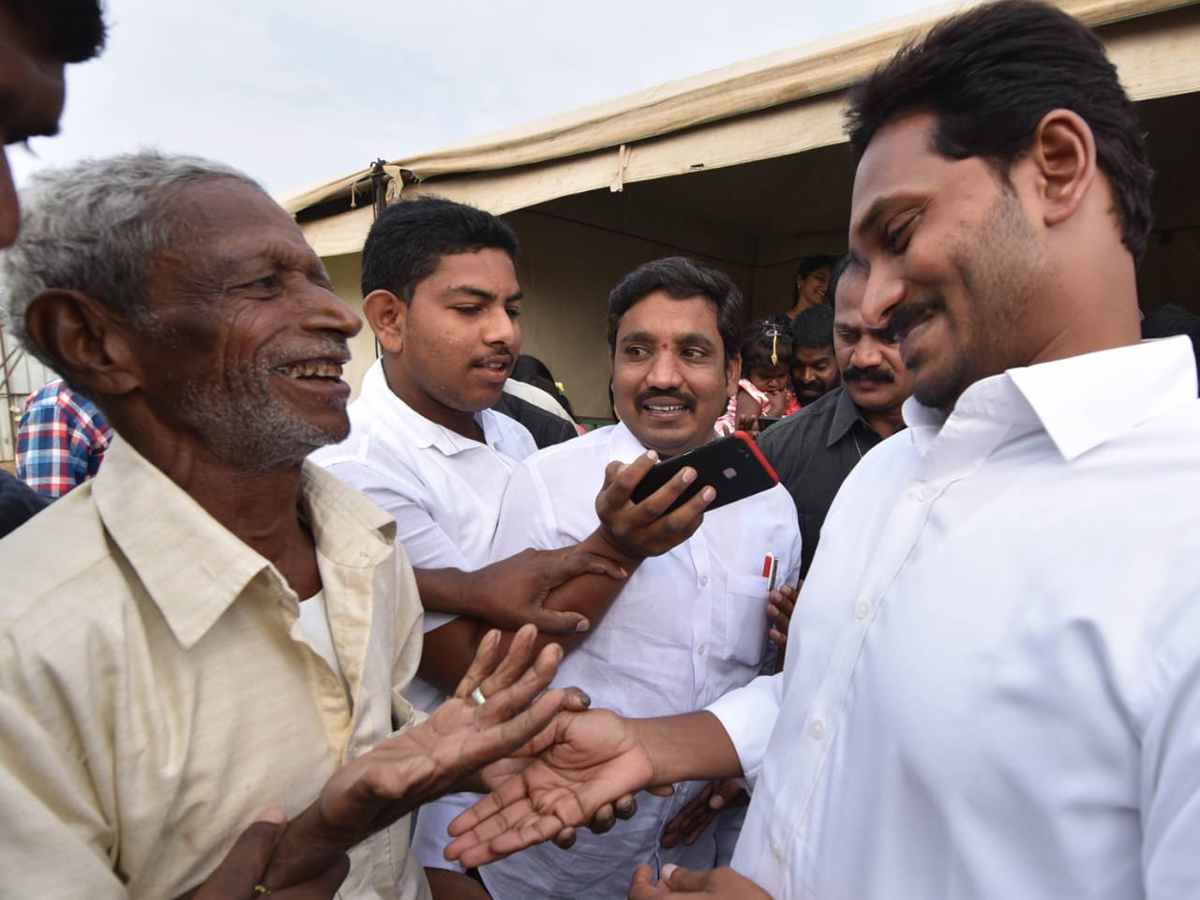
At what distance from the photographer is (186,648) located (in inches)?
42.0

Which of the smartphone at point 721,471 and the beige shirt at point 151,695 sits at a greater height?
the smartphone at point 721,471

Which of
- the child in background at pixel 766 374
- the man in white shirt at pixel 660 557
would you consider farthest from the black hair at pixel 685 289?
the child in background at pixel 766 374

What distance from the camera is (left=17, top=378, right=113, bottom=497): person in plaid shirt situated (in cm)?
287

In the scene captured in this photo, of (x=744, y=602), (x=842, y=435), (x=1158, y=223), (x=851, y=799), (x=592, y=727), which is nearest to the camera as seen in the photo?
(x=851, y=799)

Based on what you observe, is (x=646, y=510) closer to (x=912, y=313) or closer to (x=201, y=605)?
(x=912, y=313)

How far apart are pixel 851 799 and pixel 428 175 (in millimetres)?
4792

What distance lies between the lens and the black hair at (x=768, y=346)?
169 inches

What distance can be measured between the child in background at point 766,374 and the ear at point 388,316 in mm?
2388

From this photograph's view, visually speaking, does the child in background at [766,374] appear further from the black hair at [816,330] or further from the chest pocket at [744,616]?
the chest pocket at [744,616]

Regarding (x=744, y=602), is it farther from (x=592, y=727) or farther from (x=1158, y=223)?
(x=1158, y=223)

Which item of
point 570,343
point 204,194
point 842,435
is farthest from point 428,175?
point 204,194

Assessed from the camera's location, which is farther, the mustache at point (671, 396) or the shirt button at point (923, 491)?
the mustache at point (671, 396)

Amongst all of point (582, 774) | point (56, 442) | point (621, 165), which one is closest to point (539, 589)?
point (582, 774)

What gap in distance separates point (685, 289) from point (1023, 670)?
151 centimetres
